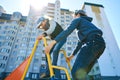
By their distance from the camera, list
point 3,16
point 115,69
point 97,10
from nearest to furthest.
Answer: point 115,69 → point 3,16 → point 97,10

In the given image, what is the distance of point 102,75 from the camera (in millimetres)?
35562

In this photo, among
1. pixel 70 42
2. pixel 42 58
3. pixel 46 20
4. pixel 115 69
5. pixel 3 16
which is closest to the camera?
pixel 46 20

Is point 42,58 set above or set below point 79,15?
above

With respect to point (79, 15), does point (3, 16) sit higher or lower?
higher

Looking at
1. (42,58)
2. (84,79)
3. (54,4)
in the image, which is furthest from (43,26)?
(54,4)

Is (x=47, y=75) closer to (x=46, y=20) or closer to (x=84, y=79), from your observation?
(x=84, y=79)

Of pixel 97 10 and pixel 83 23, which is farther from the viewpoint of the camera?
pixel 97 10

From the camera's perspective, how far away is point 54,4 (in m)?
49.8

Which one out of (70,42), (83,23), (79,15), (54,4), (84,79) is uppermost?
(54,4)

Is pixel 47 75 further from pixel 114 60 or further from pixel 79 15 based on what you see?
pixel 114 60

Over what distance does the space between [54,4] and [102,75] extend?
103 feet

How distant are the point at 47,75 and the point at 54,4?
4947 centimetres

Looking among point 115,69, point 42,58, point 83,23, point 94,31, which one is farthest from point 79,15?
point 115,69

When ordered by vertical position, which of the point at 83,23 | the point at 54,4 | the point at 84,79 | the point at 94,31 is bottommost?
the point at 84,79
